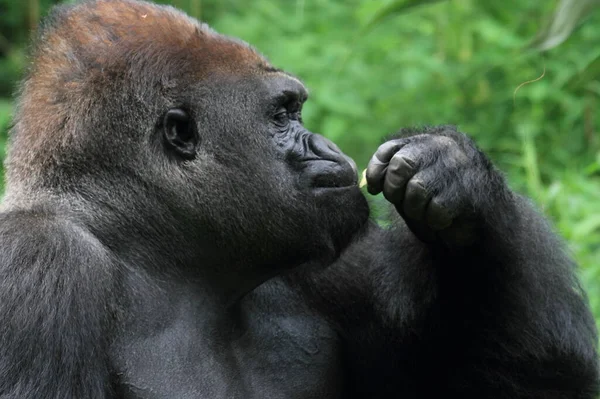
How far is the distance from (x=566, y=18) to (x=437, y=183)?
2.08 ft

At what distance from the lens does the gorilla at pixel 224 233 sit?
2734mm

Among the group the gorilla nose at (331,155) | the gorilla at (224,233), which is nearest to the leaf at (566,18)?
the gorilla at (224,233)

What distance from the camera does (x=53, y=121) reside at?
2.86 metres

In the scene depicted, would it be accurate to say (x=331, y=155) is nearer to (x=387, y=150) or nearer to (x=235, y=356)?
(x=387, y=150)

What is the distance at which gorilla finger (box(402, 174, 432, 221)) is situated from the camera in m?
2.74

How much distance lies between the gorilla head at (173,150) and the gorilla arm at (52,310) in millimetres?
139

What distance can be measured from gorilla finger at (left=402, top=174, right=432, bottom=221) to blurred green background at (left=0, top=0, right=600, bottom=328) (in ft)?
7.62

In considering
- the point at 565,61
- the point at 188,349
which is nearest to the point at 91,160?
the point at 188,349

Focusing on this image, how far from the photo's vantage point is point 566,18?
2.92m

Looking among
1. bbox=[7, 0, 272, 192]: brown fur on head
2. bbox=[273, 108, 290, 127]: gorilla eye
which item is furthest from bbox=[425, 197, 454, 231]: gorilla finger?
bbox=[7, 0, 272, 192]: brown fur on head

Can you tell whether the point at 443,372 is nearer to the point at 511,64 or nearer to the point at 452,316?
the point at 452,316

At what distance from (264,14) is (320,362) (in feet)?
13.2

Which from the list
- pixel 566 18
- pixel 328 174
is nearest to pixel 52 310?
pixel 328 174

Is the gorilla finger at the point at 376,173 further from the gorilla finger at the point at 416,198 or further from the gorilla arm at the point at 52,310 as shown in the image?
the gorilla arm at the point at 52,310
